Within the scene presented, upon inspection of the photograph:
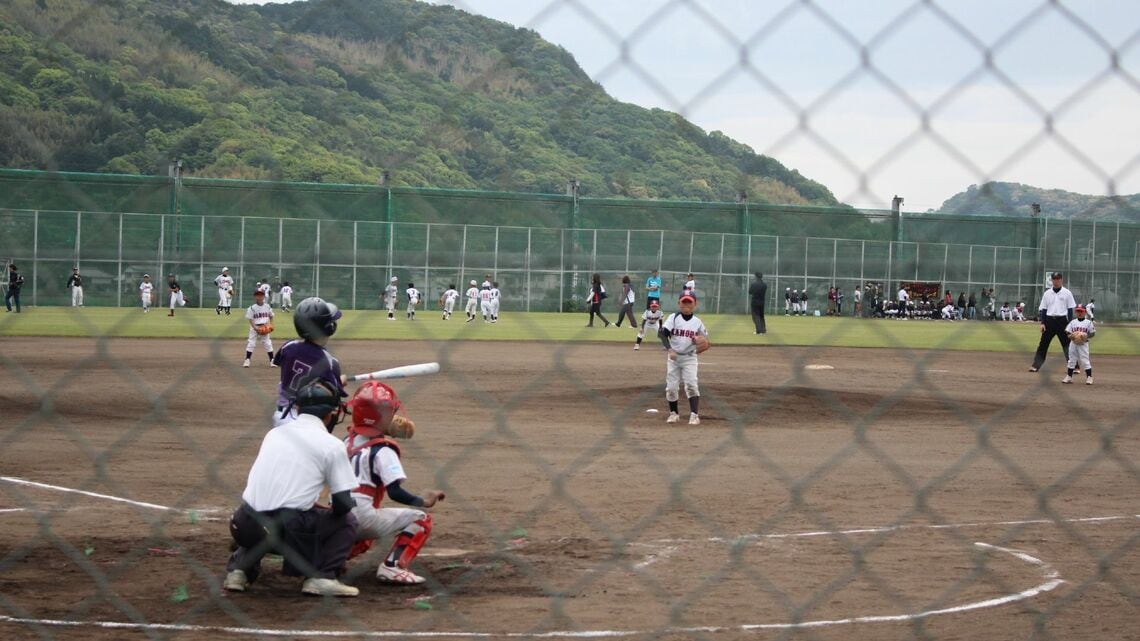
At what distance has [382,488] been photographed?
24.0 ft

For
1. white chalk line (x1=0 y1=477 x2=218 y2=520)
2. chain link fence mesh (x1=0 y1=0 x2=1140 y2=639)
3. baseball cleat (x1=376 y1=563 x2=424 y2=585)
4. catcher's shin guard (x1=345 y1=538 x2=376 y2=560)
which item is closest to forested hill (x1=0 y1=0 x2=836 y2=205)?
chain link fence mesh (x1=0 y1=0 x2=1140 y2=639)

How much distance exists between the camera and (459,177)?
2.34 metres

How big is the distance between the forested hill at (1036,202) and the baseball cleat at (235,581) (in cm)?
509

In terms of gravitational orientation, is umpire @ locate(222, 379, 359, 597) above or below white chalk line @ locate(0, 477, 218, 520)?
above

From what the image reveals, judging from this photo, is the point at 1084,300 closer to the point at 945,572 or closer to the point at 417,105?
the point at 417,105

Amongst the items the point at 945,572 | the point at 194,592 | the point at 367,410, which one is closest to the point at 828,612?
the point at 945,572

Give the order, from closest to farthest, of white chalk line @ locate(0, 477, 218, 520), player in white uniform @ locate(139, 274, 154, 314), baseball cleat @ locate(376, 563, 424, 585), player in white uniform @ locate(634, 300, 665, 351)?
player in white uniform @ locate(139, 274, 154, 314), baseball cleat @ locate(376, 563, 424, 585), white chalk line @ locate(0, 477, 218, 520), player in white uniform @ locate(634, 300, 665, 351)

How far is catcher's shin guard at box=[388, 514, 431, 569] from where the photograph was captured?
281 inches

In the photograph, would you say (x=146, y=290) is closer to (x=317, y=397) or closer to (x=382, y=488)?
(x=317, y=397)

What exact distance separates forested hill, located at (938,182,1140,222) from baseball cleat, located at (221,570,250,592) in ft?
16.7

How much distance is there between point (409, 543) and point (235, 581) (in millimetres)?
1046

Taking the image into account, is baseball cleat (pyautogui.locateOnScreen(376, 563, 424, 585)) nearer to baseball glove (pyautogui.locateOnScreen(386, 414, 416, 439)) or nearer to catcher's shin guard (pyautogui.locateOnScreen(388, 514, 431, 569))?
catcher's shin guard (pyautogui.locateOnScreen(388, 514, 431, 569))

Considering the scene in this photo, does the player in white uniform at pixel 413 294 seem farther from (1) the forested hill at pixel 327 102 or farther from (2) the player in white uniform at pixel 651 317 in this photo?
(2) the player in white uniform at pixel 651 317

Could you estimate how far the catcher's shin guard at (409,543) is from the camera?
7.13m
